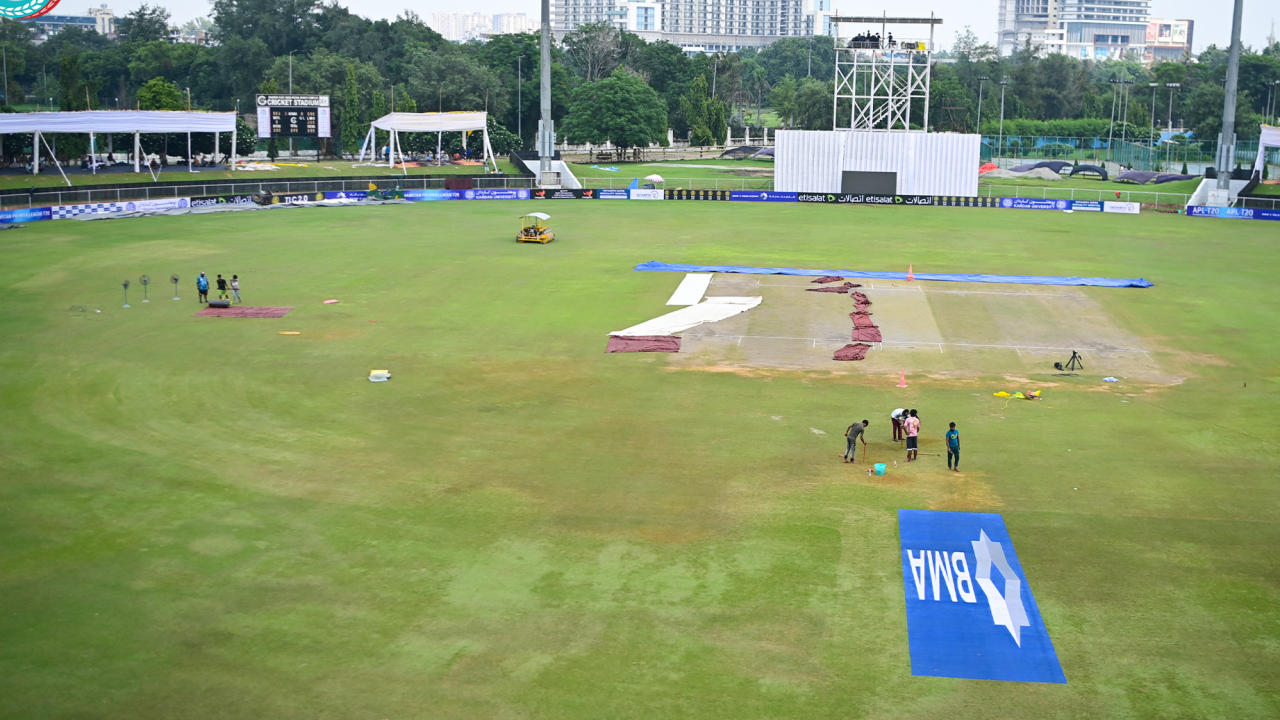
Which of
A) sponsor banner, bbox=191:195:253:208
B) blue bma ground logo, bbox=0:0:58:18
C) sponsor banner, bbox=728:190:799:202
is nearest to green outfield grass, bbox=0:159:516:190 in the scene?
sponsor banner, bbox=191:195:253:208

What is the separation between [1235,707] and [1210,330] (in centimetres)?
2966

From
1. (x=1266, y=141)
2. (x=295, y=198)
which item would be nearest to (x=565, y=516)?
(x=295, y=198)

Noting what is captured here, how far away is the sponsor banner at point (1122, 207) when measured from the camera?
278 feet

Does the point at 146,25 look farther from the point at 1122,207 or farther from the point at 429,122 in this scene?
the point at 1122,207

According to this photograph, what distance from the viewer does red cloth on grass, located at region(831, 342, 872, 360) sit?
119ft

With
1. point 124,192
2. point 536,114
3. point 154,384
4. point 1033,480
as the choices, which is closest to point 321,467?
point 154,384

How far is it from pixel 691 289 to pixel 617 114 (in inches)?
3183

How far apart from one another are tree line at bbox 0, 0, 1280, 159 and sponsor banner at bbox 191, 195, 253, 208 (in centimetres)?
3008

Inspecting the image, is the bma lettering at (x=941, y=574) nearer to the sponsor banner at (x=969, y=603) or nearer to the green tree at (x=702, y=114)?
the sponsor banner at (x=969, y=603)

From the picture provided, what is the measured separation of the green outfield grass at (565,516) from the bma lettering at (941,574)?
0.53m

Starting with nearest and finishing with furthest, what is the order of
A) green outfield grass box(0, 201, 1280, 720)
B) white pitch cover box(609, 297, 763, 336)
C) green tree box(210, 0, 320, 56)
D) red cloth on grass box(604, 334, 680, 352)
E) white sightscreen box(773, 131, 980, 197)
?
green outfield grass box(0, 201, 1280, 720) → red cloth on grass box(604, 334, 680, 352) → white pitch cover box(609, 297, 763, 336) → white sightscreen box(773, 131, 980, 197) → green tree box(210, 0, 320, 56)

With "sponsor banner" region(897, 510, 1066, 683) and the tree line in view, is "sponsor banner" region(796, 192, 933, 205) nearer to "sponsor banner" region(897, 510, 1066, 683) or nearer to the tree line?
the tree line

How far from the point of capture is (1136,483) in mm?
24516

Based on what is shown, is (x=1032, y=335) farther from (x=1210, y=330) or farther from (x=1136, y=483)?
(x=1136, y=483)
